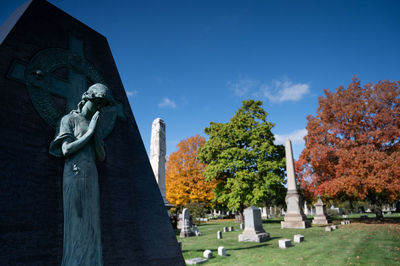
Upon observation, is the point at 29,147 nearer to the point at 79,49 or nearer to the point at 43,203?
the point at 43,203

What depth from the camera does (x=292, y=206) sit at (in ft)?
60.7

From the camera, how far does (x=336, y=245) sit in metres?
9.90

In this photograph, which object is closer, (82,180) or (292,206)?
(82,180)

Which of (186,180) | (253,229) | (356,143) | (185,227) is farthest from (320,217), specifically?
(186,180)

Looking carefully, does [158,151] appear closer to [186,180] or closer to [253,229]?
[253,229]

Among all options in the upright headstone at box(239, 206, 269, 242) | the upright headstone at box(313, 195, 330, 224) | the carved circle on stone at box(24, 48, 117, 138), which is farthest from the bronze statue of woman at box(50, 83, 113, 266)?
the upright headstone at box(313, 195, 330, 224)

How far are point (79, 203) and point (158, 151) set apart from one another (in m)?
10.5

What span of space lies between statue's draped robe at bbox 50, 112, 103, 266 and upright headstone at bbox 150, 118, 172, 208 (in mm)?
10277

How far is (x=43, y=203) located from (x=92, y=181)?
0.92 meters

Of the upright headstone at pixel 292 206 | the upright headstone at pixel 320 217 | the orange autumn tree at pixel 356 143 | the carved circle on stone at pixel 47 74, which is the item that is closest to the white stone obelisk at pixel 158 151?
the carved circle on stone at pixel 47 74

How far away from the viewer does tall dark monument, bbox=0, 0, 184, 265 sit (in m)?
2.62

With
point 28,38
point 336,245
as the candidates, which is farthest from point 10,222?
point 336,245

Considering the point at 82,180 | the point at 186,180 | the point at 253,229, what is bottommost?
the point at 253,229

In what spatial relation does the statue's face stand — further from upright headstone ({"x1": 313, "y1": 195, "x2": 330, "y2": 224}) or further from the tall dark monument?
upright headstone ({"x1": 313, "y1": 195, "x2": 330, "y2": 224})
